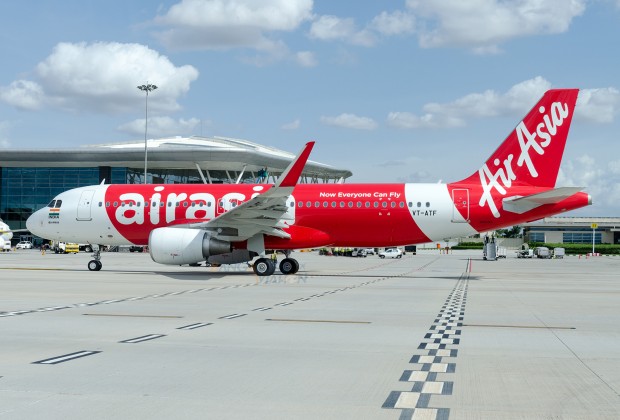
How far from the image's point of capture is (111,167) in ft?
345

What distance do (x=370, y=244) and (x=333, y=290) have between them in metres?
9.22

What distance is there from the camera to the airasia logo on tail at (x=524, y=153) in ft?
102

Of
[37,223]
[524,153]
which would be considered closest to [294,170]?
[524,153]

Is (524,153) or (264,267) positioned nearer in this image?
(264,267)

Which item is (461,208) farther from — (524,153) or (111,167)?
(111,167)

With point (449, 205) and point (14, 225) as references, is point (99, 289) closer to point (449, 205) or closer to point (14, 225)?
point (449, 205)

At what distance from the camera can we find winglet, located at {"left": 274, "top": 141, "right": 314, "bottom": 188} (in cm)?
2767

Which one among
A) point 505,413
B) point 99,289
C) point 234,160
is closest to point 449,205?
point 99,289

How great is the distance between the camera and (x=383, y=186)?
32.3 meters

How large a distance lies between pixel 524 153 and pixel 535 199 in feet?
8.30

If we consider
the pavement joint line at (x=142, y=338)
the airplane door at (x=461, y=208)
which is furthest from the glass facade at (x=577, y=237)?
the pavement joint line at (x=142, y=338)

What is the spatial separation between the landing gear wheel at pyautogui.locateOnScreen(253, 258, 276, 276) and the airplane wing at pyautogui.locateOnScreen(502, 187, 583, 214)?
10801 mm

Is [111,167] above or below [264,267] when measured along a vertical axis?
above

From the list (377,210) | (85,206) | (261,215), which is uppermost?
(85,206)
